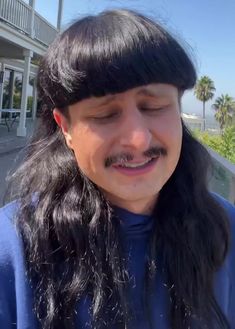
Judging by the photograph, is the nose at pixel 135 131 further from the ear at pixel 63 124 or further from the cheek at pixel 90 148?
the ear at pixel 63 124

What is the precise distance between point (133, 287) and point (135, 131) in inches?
17.0

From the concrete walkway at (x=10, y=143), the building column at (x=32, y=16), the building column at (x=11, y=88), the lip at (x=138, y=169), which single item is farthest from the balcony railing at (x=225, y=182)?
the building column at (x=11, y=88)

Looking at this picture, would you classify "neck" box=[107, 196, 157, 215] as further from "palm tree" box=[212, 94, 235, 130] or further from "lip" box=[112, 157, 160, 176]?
"palm tree" box=[212, 94, 235, 130]

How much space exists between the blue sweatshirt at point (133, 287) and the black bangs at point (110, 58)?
369mm

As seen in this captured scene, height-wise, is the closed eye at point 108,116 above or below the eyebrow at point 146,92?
below

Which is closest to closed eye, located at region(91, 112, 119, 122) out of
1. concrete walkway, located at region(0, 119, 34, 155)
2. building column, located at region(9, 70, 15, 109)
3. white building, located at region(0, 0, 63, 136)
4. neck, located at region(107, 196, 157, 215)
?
neck, located at region(107, 196, 157, 215)

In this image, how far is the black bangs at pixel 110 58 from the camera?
106 centimetres

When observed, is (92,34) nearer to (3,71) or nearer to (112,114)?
(112,114)

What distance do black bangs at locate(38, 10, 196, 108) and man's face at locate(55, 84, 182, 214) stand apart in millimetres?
30

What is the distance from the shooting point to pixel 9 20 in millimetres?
10227

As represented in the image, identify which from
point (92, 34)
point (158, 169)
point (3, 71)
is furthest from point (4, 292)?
point (3, 71)

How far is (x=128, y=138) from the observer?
107 centimetres

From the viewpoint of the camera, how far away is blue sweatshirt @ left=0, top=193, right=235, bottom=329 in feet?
3.49

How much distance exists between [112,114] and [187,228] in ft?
1.52
